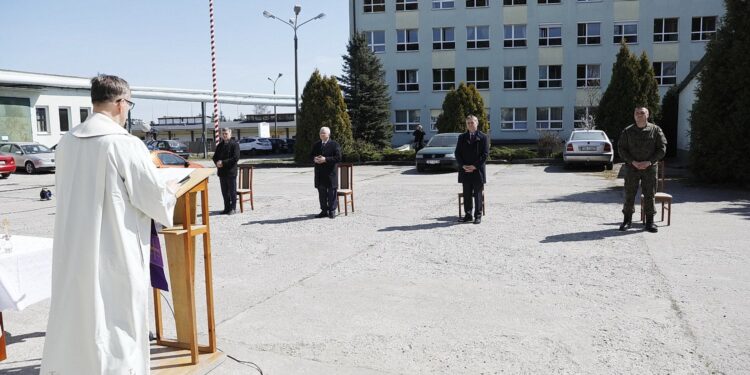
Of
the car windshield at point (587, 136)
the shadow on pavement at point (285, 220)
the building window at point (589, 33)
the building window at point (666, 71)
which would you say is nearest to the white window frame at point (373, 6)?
the building window at point (589, 33)

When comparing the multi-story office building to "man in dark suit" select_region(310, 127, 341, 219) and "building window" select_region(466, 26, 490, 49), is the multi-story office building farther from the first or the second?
"man in dark suit" select_region(310, 127, 341, 219)

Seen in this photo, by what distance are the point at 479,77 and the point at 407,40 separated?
6471mm

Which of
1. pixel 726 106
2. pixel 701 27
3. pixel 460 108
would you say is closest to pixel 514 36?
pixel 701 27

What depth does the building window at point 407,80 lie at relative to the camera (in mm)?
47125

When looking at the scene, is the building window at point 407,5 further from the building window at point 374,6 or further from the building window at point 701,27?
the building window at point 701,27

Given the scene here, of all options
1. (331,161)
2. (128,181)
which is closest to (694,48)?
(331,161)

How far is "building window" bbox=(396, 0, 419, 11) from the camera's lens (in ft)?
152

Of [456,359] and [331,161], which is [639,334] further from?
[331,161]

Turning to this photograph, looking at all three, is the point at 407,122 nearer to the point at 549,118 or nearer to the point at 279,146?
the point at 549,118

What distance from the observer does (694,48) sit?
4266 centimetres

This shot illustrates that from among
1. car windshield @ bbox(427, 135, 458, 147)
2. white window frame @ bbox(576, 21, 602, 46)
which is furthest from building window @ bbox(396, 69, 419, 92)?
car windshield @ bbox(427, 135, 458, 147)

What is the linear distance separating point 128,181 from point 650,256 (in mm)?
6504

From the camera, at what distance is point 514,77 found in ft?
150

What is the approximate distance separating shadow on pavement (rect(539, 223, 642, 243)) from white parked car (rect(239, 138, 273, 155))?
137ft
